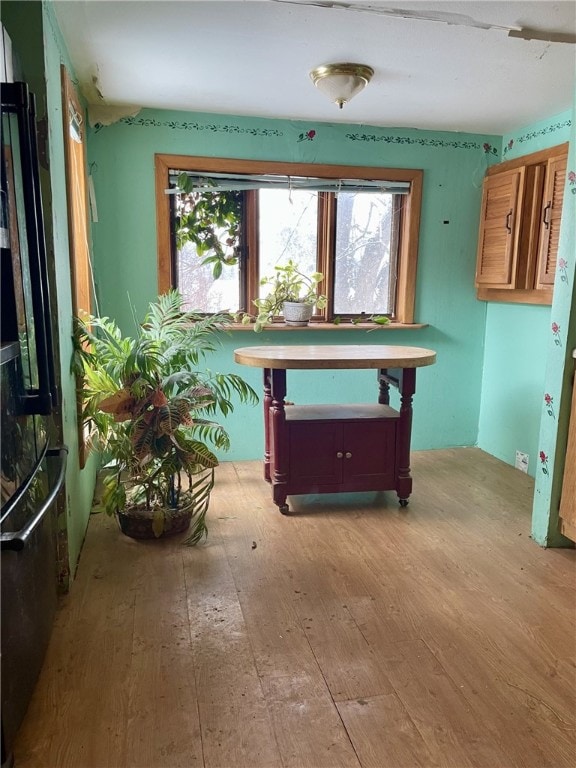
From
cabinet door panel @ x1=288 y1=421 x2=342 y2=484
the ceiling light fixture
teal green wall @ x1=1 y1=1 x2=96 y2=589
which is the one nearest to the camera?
teal green wall @ x1=1 y1=1 x2=96 y2=589

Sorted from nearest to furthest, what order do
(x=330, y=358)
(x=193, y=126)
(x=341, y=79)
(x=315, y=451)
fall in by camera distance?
(x=341, y=79) → (x=330, y=358) → (x=315, y=451) → (x=193, y=126)

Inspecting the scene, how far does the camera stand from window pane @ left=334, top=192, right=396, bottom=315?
144 inches

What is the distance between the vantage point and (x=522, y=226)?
3352 millimetres

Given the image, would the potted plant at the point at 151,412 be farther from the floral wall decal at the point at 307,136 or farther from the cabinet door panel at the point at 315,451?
the floral wall decal at the point at 307,136

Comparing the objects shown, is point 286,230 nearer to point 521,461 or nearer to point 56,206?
point 56,206

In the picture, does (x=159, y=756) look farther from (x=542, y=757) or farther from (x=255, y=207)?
(x=255, y=207)

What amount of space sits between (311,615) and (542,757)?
813 millimetres

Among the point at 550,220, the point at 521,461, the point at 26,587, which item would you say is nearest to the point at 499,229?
the point at 550,220

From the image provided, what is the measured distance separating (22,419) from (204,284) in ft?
7.00

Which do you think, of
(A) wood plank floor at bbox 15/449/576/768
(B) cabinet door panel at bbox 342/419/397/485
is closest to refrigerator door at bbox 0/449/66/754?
(A) wood plank floor at bbox 15/449/576/768

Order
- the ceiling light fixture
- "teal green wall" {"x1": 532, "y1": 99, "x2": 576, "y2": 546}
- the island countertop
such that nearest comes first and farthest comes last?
"teal green wall" {"x1": 532, "y1": 99, "x2": 576, "y2": 546} → the ceiling light fixture → the island countertop

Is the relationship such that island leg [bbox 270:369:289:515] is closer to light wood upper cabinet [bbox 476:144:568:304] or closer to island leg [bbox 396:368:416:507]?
island leg [bbox 396:368:416:507]

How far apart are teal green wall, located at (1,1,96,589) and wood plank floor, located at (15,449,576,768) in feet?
0.82

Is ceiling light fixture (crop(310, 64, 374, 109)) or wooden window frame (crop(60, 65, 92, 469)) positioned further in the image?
ceiling light fixture (crop(310, 64, 374, 109))
